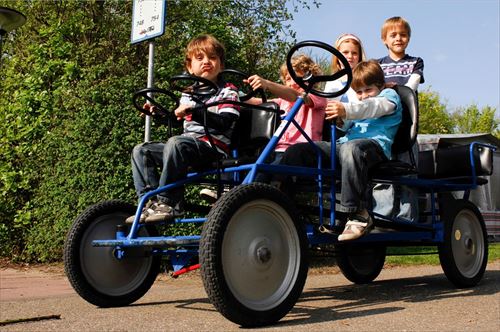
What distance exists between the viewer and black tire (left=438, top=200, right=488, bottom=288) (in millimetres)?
5590

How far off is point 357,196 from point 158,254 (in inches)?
58.6

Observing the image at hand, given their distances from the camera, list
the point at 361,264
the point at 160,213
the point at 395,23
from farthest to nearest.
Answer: the point at 361,264
the point at 395,23
the point at 160,213

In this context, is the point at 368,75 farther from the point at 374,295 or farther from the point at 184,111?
the point at 374,295

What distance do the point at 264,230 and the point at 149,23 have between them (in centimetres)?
294

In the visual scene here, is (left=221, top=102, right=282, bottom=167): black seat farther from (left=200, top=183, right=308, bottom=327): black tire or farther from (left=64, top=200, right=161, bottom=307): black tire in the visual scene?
(left=64, top=200, right=161, bottom=307): black tire

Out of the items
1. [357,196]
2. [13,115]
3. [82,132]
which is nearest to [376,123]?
[357,196]

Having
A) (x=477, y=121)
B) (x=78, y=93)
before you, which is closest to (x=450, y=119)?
(x=477, y=121)

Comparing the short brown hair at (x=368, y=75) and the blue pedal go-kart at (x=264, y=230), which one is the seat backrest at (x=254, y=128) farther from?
the short brown hair at (x=368, y=75)

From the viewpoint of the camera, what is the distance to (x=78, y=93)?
8.03 metres

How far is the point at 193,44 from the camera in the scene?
16.0 ft

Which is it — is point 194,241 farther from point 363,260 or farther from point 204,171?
point 363,260

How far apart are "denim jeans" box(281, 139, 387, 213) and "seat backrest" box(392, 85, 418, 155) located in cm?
56

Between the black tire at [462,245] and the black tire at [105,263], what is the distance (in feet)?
8.19

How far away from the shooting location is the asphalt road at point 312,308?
3.70 meters
